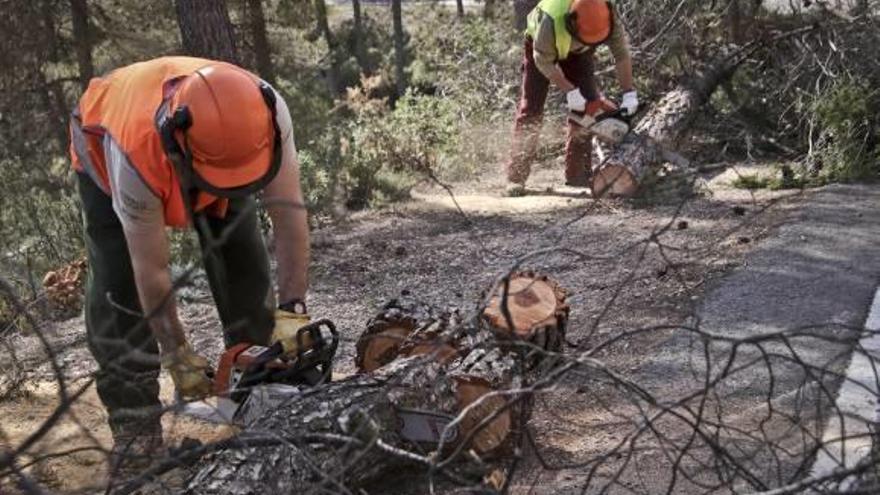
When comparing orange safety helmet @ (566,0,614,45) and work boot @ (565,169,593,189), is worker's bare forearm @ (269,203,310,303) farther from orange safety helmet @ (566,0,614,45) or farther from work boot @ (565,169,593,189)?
work boot @ (565,169,593,189)

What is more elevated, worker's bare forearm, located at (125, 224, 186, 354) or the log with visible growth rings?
worker's bare forearm, located at (125, 224, 186, 354)

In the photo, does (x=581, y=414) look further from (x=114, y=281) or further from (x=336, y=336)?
(x=114, y=281)

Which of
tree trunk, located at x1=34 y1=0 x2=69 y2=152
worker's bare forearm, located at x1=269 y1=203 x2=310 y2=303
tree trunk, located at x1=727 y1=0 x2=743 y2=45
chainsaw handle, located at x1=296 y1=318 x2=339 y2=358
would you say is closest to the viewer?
chainsaw handle, located at x1=296 y1=318 x2=339 y2=358

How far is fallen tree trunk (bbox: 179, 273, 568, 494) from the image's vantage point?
259 cm

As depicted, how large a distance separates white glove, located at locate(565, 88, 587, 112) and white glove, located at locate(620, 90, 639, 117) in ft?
1.02

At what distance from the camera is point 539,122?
8.25 metres

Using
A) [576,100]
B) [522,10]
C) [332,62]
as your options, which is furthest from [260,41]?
[332,62]

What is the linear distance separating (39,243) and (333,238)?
247 cm

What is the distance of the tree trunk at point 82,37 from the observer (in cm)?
1420

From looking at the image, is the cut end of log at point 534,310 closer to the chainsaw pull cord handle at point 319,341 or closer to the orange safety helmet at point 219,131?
the chainsaw pull cord handle at point 319,341

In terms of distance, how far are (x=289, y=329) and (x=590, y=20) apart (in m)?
4.55

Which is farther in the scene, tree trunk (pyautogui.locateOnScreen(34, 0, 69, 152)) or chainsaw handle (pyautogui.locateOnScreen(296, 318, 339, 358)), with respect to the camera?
tree trunk (pyautogui.locateOnScreen(34, 0, 69, 152))

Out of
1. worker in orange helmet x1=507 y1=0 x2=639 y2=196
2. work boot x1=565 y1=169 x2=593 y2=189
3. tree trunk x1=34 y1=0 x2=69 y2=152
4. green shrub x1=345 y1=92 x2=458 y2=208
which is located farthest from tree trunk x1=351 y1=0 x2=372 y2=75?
work boot x1=565 y1=169 x2=593 y2=189

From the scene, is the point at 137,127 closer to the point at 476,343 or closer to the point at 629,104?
the point at 476,343
